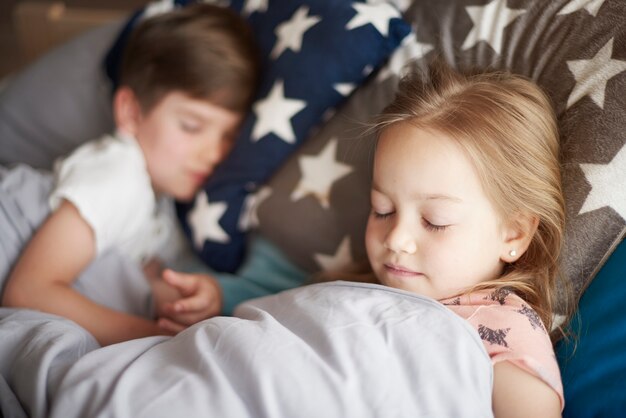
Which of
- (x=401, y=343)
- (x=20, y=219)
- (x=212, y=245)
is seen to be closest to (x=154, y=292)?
(x=212, y=245)

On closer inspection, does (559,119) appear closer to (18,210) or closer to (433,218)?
(433,218)

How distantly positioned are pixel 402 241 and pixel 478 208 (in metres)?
0.12

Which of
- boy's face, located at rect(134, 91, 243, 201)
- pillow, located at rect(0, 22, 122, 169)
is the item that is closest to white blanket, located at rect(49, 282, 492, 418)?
boy's face, located at rect(134, 91, 243, 201)

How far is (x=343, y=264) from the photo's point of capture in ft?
3.94

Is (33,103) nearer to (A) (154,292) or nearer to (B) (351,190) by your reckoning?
(A) (154,292)

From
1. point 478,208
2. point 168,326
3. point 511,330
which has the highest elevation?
point 478,208

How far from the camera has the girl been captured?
90cm

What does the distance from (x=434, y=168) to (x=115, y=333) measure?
0.65 meters

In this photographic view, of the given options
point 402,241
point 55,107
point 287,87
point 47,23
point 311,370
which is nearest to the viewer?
point 311,370

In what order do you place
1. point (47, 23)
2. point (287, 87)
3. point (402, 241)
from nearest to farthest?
point (402, 241), point (287, 87), point (47, 23)

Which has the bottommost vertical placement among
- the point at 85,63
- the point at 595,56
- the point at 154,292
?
the point at 154,292

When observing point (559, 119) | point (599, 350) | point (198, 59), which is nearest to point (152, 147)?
point (198, 59)

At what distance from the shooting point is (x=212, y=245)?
54.1 inches

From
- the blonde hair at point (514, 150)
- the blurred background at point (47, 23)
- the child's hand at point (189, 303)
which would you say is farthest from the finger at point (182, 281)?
the blurred background at point (47, 23)
